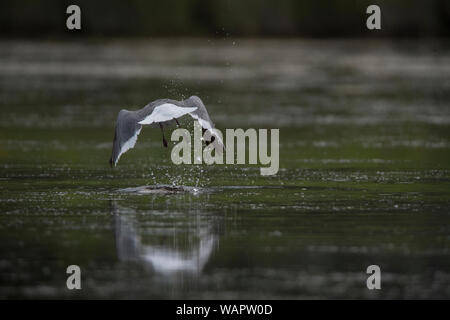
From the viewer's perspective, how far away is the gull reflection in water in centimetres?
1223

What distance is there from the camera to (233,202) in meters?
15.8

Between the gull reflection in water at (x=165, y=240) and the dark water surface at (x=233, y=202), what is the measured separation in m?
0.02

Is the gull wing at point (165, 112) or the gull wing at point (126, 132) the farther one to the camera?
the gull wing at point (126, 132)

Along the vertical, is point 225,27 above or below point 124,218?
above

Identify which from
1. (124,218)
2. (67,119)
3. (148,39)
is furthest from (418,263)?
(148,39)

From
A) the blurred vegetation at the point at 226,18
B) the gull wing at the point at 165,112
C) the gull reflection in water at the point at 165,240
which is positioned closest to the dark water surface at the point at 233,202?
the gull reflection in water at the point at 165,240

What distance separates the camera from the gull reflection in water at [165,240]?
12234 mm

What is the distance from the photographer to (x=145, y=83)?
3819cm

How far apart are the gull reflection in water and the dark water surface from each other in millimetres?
22

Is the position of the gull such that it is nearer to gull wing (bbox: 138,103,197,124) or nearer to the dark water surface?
gull wing (bbox: 138,103,197,124)

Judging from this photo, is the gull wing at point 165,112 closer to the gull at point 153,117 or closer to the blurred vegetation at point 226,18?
the gull at point 153,117

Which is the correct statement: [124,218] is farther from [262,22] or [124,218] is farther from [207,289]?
[262,22]

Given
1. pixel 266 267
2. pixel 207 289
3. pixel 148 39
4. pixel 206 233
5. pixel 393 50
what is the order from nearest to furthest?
pixel 207 289 → pixel 266 267 → pixel 206 233 → pixel 393 50 → pixel 148 39

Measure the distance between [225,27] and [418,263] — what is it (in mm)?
59558
